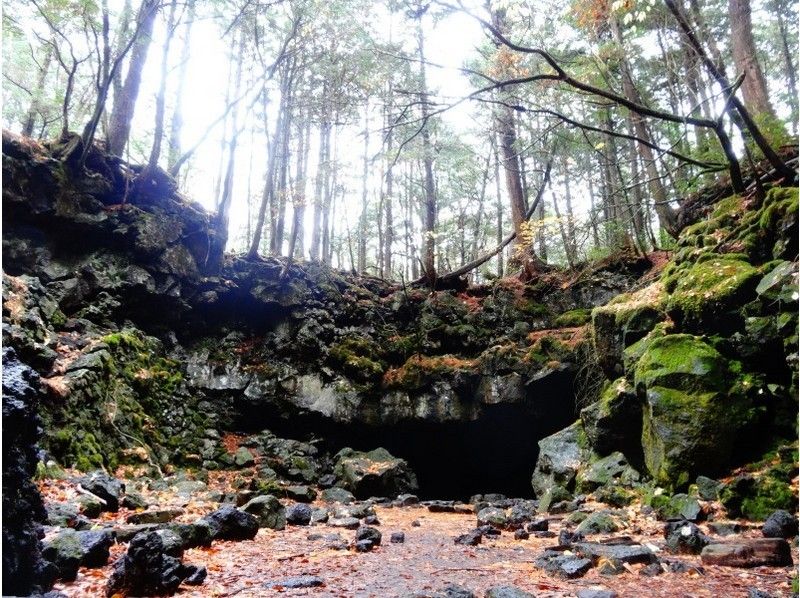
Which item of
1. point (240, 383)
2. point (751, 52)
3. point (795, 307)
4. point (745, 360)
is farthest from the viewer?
point (240, 383)

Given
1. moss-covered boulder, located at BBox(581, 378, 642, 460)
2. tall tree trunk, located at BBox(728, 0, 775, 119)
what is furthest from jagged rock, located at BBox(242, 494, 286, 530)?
tall tree trunk, located at BBox(728, 0, 775, 119)

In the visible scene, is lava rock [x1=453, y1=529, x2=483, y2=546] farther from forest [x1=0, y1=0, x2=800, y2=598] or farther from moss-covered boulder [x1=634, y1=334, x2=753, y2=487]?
moss-covered boulder [x1=634, y1=334, x2=753, y2=487]

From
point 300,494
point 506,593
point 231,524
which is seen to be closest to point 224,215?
point 300,494

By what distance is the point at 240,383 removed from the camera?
11773 mm

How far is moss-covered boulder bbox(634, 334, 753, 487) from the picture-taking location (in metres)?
6.07

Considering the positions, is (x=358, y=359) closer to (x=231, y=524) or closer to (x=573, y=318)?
(x=573, y=318)

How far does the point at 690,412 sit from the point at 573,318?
645 centimetres

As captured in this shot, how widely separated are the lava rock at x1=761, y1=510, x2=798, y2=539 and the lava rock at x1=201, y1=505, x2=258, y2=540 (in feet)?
15.3

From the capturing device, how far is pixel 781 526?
4230 millimetres

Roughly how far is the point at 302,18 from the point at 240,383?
10186mm

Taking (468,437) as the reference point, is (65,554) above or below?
below

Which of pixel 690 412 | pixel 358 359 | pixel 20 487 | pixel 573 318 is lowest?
pixel 20 487

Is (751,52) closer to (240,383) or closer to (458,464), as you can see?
(458,464)

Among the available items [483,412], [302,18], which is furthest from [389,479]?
[302,18]
